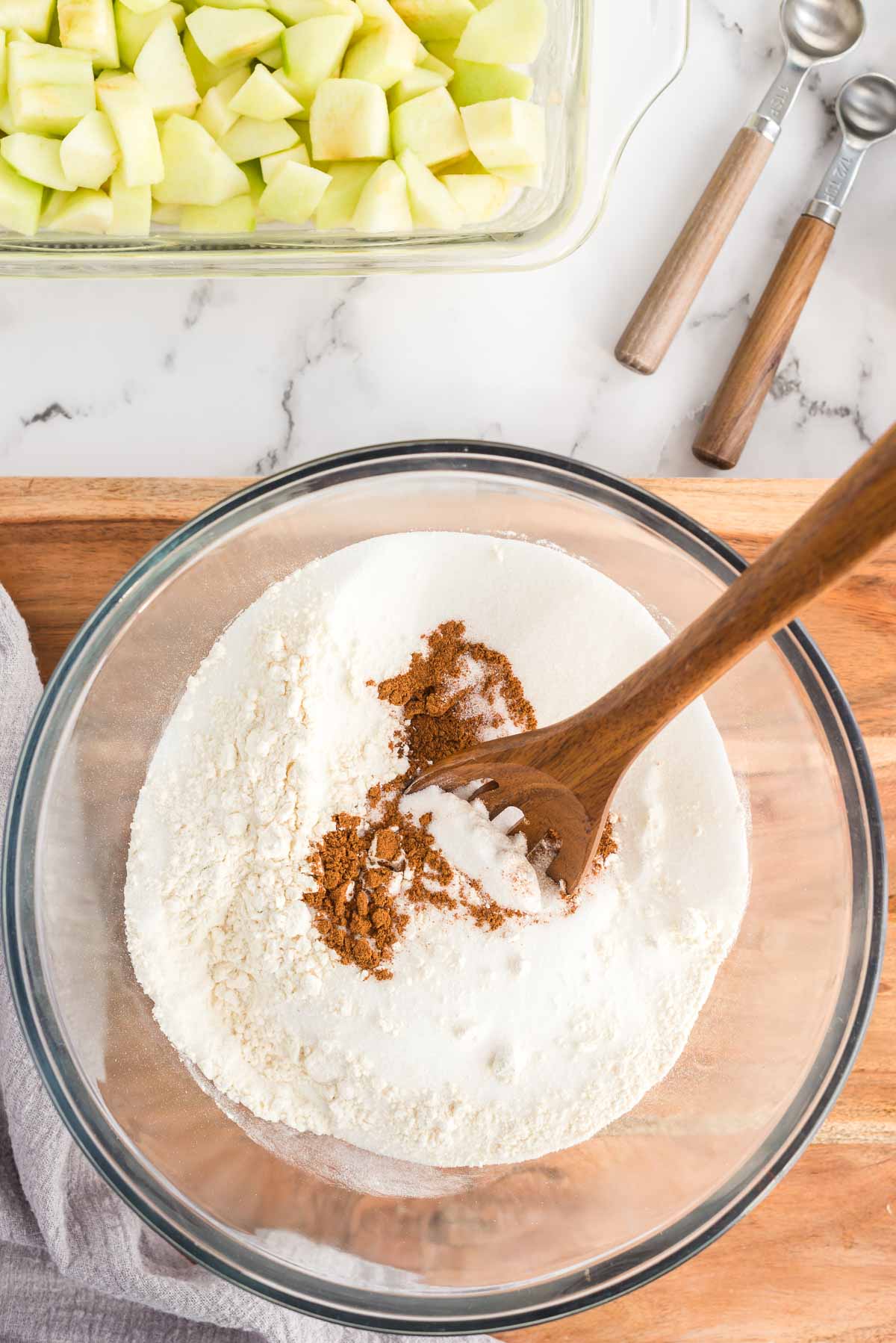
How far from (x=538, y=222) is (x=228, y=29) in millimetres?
390

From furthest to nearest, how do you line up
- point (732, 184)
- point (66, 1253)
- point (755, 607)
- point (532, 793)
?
point (732, 184) < point (66, 1253) < point (532, 793) < point (755, 607)

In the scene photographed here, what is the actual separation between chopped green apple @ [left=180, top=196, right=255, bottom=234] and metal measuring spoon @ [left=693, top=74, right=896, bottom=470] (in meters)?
0.58

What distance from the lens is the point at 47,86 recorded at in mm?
1179

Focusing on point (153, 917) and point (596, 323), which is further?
point (596, 323)

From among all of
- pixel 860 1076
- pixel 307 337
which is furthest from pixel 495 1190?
pixel 307 337

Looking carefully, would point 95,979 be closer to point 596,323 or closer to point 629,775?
point 629,775

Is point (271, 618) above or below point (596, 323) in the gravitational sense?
below

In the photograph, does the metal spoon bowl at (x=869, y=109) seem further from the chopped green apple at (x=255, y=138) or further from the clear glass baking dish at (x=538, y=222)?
the chopped green apple at (x=255, y=138)

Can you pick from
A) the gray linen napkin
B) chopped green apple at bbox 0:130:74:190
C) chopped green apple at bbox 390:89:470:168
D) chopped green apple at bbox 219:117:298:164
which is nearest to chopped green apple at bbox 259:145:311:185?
chopped green apple at bbox 219:117:298:164

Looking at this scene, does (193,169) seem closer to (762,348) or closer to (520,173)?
(520,173)

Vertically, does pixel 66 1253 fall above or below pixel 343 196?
below

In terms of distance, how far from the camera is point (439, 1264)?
43.1 inches

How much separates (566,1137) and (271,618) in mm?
597

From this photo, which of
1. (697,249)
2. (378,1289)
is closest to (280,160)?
(697,249)
